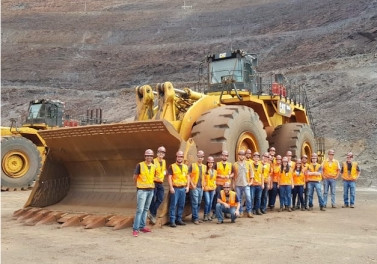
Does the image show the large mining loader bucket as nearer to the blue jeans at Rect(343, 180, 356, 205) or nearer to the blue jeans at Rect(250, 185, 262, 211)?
the blue jeans at Rect(250, 185, 262, 211)

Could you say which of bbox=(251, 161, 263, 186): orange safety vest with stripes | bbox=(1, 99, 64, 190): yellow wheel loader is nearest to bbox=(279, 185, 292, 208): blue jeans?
Result: bbox=(251, 161, 263, 186): orange safety vest with stripes

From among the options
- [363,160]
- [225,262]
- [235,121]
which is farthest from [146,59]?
[225,262]

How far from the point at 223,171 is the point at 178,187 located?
1.04 metres

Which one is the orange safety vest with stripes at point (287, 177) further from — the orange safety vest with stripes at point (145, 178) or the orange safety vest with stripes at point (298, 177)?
the orange safety vest with stripes at point (145, 178)

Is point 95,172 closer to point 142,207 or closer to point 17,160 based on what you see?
point 142,207

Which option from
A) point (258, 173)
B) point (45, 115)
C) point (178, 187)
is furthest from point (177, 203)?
point (45, 115)

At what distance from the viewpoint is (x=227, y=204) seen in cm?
770

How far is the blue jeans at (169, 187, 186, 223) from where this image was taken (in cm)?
706

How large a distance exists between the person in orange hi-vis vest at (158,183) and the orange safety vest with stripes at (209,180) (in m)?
0.88

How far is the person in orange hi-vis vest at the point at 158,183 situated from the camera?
6.98 m

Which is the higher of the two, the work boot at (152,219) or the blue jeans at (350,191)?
the blue jeans at (350,191)

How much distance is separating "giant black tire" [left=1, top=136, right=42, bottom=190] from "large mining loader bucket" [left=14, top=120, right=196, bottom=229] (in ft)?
22.8

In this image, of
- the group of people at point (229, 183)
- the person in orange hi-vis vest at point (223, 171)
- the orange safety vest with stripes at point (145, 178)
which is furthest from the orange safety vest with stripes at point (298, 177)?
the orange safety vest with stripes at point (145, 178)

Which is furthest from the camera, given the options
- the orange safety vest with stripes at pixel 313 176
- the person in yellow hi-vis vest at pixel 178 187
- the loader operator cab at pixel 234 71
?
the loader operator cab at pixel 234 71
